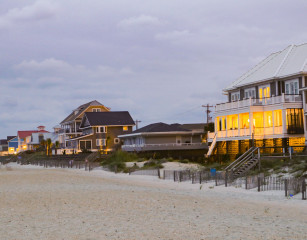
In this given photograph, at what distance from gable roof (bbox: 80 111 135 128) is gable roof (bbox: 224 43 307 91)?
122 feet

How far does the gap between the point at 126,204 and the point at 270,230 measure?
24.3 feet

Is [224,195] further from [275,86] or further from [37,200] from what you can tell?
[275,86]

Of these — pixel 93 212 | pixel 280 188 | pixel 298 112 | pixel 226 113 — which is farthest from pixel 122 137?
pixel 93 212

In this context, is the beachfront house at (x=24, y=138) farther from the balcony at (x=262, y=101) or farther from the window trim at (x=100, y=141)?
the balcony at (x=262, y=101)

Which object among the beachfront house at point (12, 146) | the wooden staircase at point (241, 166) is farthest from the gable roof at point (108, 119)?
the beachfront house at point (12, 146)

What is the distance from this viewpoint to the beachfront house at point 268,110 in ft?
144

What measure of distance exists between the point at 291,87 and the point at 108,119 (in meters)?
48.0

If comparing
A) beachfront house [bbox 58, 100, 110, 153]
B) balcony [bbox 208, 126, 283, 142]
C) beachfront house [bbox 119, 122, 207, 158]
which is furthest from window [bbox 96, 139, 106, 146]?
balcony [bbox 208, 126, 283, 142]

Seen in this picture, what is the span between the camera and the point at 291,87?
46.2 m

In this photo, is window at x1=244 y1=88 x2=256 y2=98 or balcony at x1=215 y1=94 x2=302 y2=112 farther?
window at x1=244 y1=88 x2=256 y2=98

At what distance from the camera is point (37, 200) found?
2142cm

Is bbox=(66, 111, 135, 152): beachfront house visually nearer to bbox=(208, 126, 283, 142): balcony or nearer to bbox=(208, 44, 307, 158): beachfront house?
bbox=(208, 44, 307, 158): beachfront house

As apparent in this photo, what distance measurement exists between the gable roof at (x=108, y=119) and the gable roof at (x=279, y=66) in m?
37.1

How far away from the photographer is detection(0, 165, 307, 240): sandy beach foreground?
43.3 feet
